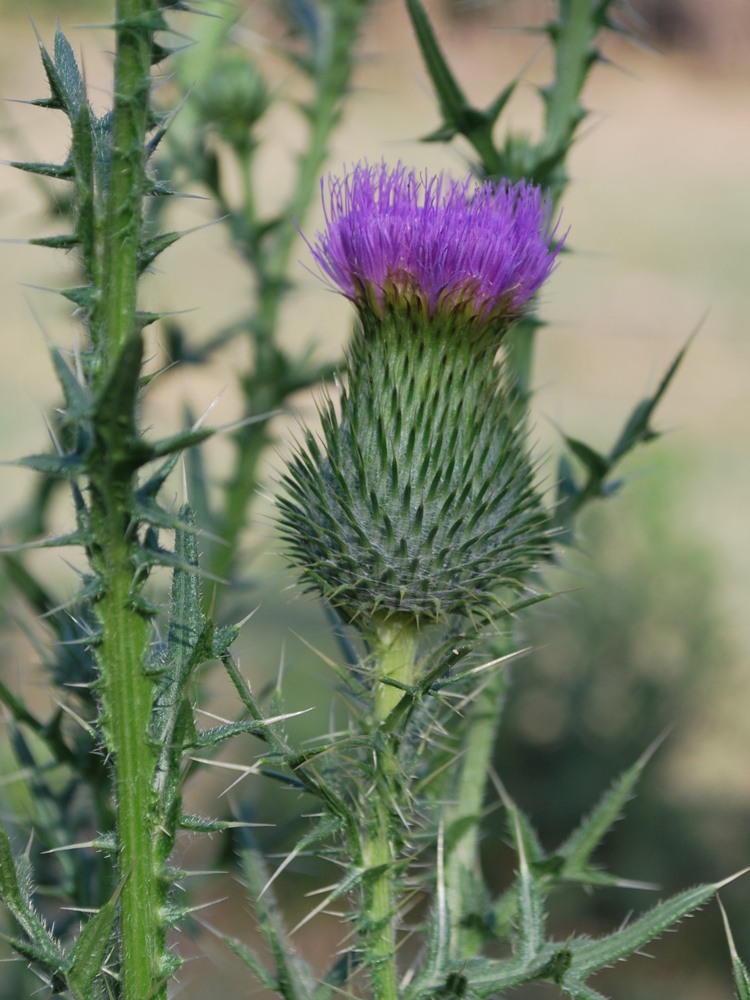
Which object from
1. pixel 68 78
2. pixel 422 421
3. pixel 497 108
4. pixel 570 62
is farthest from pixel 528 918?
pixel 570 62

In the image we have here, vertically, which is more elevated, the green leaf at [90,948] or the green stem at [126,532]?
the green stem at [126,532]

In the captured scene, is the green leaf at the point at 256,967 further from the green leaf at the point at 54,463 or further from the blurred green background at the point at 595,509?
the green leaf at the point at 54,463

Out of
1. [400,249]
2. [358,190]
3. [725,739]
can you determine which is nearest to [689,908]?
[400,249]

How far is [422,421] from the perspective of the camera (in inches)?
57.8

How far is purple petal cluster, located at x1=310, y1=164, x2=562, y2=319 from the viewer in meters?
1.39

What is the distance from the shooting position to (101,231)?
40.3 inches

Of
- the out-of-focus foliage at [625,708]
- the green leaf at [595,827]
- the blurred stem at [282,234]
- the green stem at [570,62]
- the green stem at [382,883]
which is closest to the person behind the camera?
the green stem at [382,883]

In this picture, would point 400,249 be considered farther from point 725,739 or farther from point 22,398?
point 22,398

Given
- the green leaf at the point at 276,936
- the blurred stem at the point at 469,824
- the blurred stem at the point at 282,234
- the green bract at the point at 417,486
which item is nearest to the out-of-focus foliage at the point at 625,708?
the blurred stem at the point at 282,234

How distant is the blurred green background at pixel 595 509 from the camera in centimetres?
346

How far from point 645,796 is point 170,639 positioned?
4540 mm

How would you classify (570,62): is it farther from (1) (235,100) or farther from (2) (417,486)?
(1) (235,100)

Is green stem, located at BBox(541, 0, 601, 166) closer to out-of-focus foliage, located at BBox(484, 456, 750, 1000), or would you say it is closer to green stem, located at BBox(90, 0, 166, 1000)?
green stem, located at BBox(90, 0, 166, 1000)

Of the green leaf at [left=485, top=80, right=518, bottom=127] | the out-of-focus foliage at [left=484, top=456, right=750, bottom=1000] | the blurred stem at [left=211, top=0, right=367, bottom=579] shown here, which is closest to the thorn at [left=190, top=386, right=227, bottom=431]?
the green leaf at [left=485, top=80, right=518, bottom=127]
